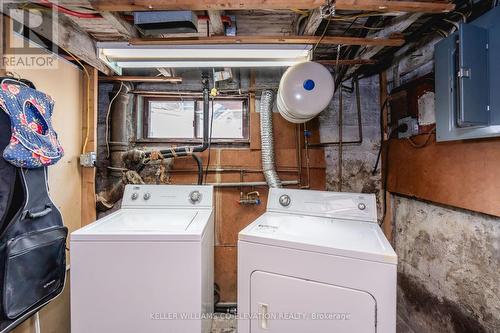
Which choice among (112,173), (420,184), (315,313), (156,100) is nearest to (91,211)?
(112,173)

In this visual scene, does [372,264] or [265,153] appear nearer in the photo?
[372,264]

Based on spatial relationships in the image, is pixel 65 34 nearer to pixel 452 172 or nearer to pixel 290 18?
pixel 290 18

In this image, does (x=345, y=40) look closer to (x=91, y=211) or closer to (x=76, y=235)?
(x=76, y=235)

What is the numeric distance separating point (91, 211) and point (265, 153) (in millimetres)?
1626

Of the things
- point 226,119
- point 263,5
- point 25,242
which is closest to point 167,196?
point 25,242

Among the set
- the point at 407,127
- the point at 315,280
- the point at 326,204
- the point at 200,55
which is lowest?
the point at 315,280

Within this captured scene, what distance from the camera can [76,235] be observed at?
1275mm

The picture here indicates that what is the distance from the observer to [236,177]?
237 cm

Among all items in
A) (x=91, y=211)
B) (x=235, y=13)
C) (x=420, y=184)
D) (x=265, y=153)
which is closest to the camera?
(x=235, y=13)

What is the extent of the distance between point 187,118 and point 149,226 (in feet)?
4.53

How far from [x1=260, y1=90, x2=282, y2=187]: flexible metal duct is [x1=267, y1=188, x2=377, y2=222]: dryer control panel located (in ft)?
1.12

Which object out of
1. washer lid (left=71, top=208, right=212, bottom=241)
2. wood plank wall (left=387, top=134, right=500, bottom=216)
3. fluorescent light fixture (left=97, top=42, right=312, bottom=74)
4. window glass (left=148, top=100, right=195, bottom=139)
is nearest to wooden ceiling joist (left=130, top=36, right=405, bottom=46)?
fluorescent light fixture (left=97, top=42, right=312, bottom=74)

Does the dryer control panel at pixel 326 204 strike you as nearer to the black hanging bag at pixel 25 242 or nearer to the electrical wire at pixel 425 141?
the electrical wire at pixel 425 141

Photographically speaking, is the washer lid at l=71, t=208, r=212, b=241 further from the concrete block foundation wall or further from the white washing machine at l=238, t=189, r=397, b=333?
the concrete block foundation wall
